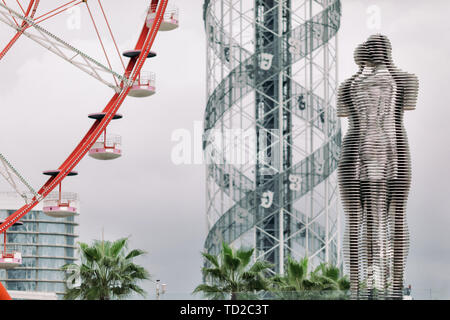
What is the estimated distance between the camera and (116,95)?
36.9 metres

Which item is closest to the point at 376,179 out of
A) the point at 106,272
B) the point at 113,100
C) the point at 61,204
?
the point at 106,272

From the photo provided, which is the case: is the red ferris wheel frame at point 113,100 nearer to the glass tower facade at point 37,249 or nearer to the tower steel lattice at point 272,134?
the tower steel lattice at point 272,134

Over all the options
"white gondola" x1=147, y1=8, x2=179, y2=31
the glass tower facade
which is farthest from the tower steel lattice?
the glass tower facade

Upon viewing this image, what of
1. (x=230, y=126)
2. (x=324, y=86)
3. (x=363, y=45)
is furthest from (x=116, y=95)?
(x=363, y=45)

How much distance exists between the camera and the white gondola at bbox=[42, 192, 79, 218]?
38062 millimetres

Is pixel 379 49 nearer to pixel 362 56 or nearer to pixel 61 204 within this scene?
pixel 362 56

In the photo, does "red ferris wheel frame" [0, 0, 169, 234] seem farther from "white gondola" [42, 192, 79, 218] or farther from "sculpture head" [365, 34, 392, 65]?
"sculpture head" [365, 34, 392, 65]

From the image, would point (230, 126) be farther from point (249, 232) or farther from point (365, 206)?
point (365, 206)

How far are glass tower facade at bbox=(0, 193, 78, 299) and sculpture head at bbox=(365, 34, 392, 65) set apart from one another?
3261 inches

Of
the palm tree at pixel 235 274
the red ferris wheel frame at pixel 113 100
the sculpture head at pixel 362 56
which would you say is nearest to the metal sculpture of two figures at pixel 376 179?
the sculpture head at pixel 362 56

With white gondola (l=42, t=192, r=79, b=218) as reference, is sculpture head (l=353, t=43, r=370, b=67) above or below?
above

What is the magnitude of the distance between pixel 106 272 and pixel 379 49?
29.9 ft

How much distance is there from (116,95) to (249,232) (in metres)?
7.77

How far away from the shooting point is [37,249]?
363 ft
